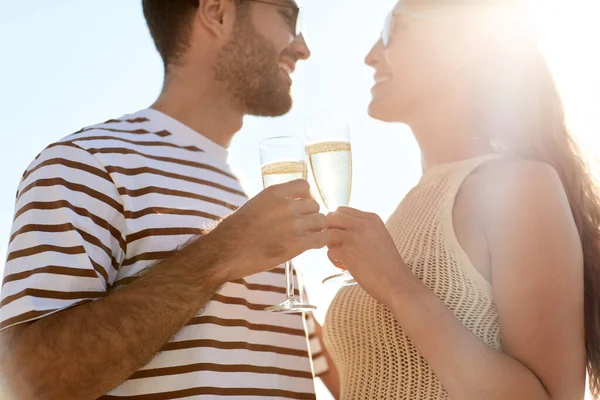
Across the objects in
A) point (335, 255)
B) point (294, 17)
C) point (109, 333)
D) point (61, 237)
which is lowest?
point (109, 333)

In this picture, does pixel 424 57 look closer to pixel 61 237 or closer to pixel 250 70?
pixel 250 70

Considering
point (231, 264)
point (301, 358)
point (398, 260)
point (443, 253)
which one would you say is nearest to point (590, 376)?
point (443, 253)

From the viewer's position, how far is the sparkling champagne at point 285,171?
266cm

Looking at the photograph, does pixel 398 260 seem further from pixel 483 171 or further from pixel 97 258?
pixel 97 258

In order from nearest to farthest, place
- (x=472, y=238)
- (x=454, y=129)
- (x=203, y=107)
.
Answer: (x=472, y=238), (x=454, y=129), (x=203, y=107)

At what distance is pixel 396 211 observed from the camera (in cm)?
344

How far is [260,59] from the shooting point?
4.21 m

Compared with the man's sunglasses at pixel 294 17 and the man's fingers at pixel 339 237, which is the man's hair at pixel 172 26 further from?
the man's fingers at pixel 339 237

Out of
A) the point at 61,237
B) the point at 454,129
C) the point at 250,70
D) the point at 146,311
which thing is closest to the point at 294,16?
the point at 250,70

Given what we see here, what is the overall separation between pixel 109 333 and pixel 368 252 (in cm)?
100

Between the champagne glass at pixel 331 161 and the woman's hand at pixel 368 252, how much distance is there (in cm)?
15

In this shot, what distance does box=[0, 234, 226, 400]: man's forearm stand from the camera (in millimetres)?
2443

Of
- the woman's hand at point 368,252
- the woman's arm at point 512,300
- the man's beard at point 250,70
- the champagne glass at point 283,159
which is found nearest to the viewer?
the woman's arm at point 512,300

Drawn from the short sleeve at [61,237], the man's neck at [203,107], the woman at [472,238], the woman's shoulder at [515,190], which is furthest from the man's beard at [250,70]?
the woman's shoulder at [515,190]
